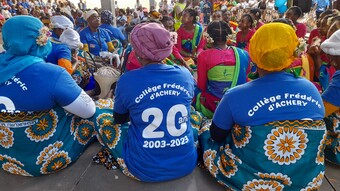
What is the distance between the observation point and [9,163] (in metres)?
2.39

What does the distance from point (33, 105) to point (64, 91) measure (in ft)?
0.80

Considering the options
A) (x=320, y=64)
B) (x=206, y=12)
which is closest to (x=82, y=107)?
(x=320, y=64)

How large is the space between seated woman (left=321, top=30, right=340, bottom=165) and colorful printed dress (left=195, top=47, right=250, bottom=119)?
31.2 inches

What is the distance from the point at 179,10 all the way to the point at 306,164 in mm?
6852

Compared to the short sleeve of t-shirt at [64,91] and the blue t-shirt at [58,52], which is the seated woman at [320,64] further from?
the blue t-shirt at [58,52]

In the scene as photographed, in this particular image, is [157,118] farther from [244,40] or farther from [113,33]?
[113,33]

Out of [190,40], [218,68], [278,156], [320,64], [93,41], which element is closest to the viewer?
[278,156]

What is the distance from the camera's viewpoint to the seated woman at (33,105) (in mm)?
2117

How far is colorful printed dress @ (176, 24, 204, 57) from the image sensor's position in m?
5.45

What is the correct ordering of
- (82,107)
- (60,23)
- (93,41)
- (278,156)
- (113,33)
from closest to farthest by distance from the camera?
(278,156) < (82,107) < (60,23) < (93,41) < (113,33)

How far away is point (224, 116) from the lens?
1944mm

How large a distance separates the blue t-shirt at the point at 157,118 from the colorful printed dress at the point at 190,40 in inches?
132

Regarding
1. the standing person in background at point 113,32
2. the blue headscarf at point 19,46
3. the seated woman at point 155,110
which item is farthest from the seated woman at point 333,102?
the standing person in background at point 113,32

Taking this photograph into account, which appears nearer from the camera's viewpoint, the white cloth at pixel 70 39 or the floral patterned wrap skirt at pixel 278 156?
the floral patterned wrap skirt at pixel 278 156
